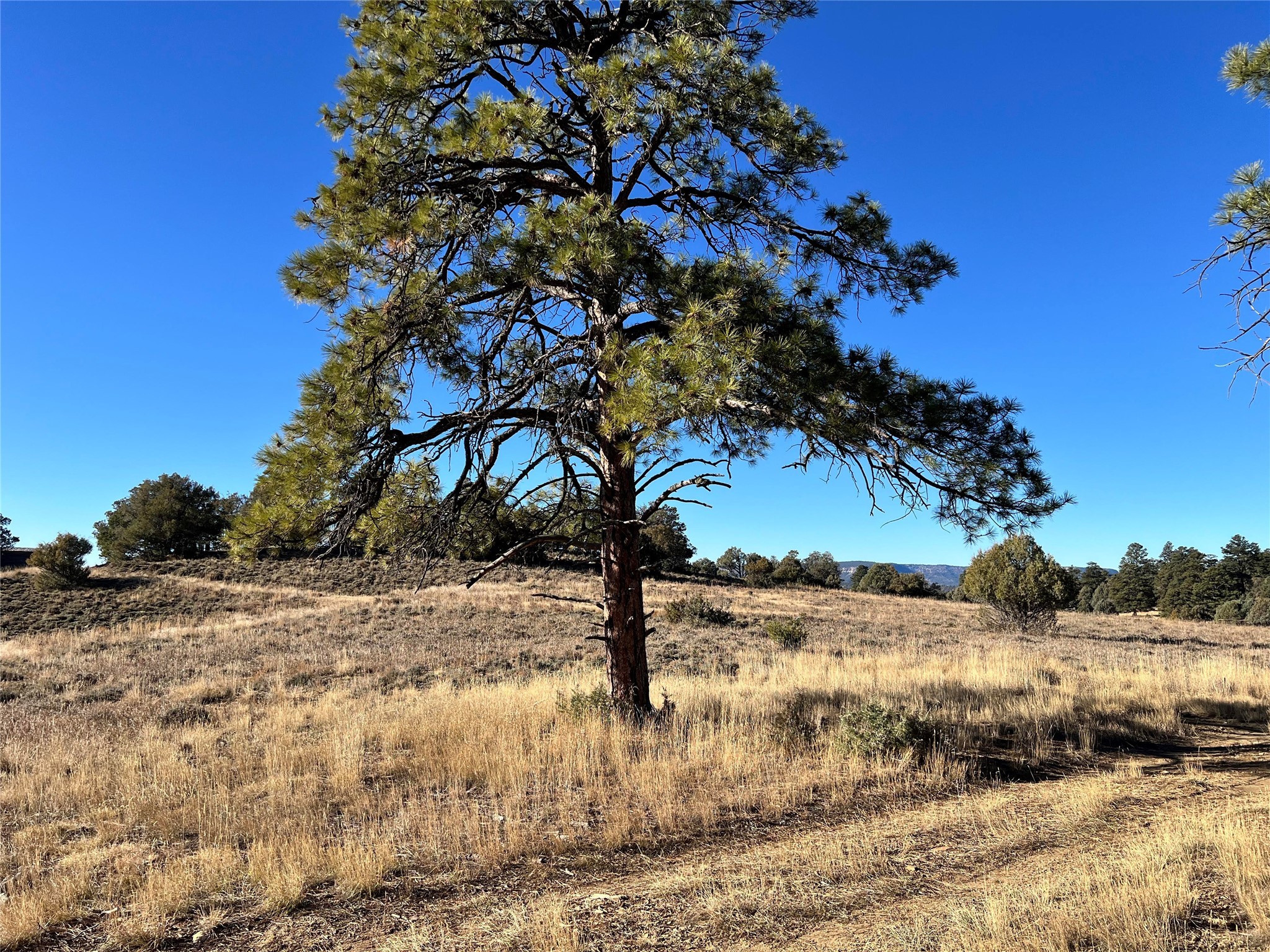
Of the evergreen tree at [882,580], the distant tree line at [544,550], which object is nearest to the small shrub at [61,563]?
the distant tree line at [544,550]

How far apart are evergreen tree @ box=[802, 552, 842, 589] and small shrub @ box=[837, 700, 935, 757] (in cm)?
4993

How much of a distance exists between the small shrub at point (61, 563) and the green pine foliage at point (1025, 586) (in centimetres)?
3998

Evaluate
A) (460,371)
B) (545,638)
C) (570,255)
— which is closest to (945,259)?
(570,255)

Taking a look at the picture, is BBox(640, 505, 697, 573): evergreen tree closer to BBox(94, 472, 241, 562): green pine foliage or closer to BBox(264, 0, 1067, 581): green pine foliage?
BBox(94, 472, 241, 562): green pine foliage

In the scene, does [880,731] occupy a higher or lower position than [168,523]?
lower

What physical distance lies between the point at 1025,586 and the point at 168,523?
48.9m

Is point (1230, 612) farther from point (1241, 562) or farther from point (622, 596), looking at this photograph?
point (622, 596)

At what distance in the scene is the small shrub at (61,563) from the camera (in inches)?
1238

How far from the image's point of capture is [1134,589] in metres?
67.7

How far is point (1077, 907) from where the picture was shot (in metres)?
3.64

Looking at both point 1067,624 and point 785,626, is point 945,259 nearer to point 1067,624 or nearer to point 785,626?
point 785,626

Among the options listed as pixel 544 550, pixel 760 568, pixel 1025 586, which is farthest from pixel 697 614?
pixel 760 568

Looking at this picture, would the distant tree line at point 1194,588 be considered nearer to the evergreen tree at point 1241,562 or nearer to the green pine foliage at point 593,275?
the evergreen tree at point 1241,562

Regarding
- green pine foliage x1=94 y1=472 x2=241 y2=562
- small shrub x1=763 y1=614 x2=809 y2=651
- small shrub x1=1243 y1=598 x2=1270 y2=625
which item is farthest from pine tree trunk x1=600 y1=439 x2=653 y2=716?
small shrub x1=1243 y1=598 x2=1270 y2=625
